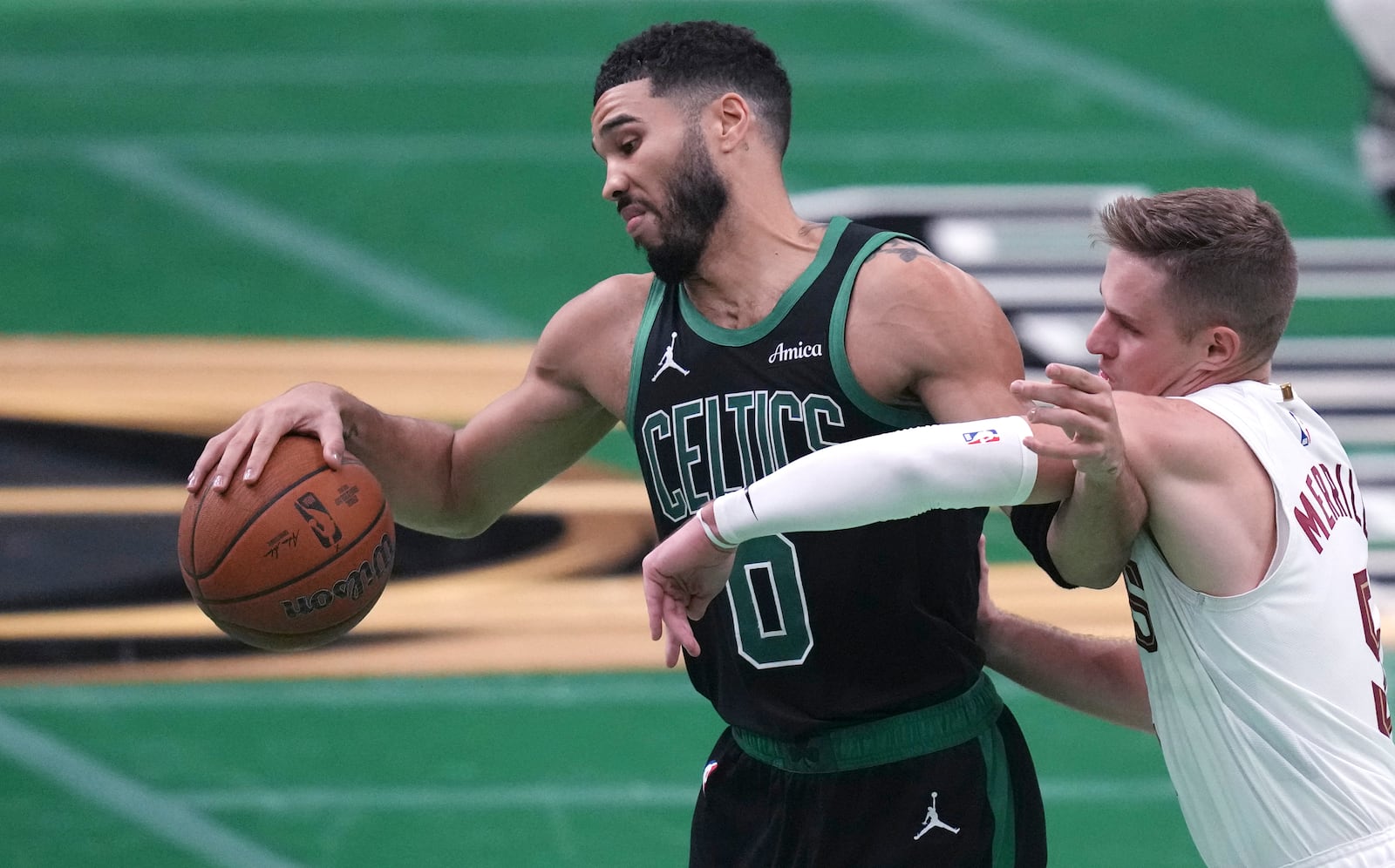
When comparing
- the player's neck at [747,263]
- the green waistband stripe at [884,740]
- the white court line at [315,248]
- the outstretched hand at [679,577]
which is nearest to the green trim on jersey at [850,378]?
the player's neck at [747,263]

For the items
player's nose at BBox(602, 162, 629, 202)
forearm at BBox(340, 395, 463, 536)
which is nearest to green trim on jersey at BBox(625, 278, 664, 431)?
player's nose at BBox(602, 162, 629, 202)

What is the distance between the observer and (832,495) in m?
2.50

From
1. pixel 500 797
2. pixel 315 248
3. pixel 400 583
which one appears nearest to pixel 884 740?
pixel 500 797

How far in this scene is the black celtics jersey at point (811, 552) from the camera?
290 centimetres

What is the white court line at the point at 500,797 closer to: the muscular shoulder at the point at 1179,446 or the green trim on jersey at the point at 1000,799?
the green trim on jersey at the point at 1000,799

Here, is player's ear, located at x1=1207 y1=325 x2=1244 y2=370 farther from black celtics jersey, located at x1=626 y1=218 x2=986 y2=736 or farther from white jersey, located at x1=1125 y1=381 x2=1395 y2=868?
black celtics jersey, located at x1=626 y1=218 x2=986 y2=736

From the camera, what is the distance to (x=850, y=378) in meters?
2.86

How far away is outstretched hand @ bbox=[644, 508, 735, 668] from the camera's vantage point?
257 cm

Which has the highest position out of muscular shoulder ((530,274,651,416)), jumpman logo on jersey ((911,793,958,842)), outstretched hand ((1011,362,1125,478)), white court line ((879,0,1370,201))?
white court line ((879,0,1370,201))

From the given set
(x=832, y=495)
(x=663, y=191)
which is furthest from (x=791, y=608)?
(x=663, y=191)

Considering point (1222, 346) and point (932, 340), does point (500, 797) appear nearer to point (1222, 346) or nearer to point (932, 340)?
point (932, 340)

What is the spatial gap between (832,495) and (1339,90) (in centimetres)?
655

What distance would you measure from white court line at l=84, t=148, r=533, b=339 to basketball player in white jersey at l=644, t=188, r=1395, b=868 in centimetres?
449

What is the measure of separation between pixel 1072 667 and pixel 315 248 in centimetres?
498
